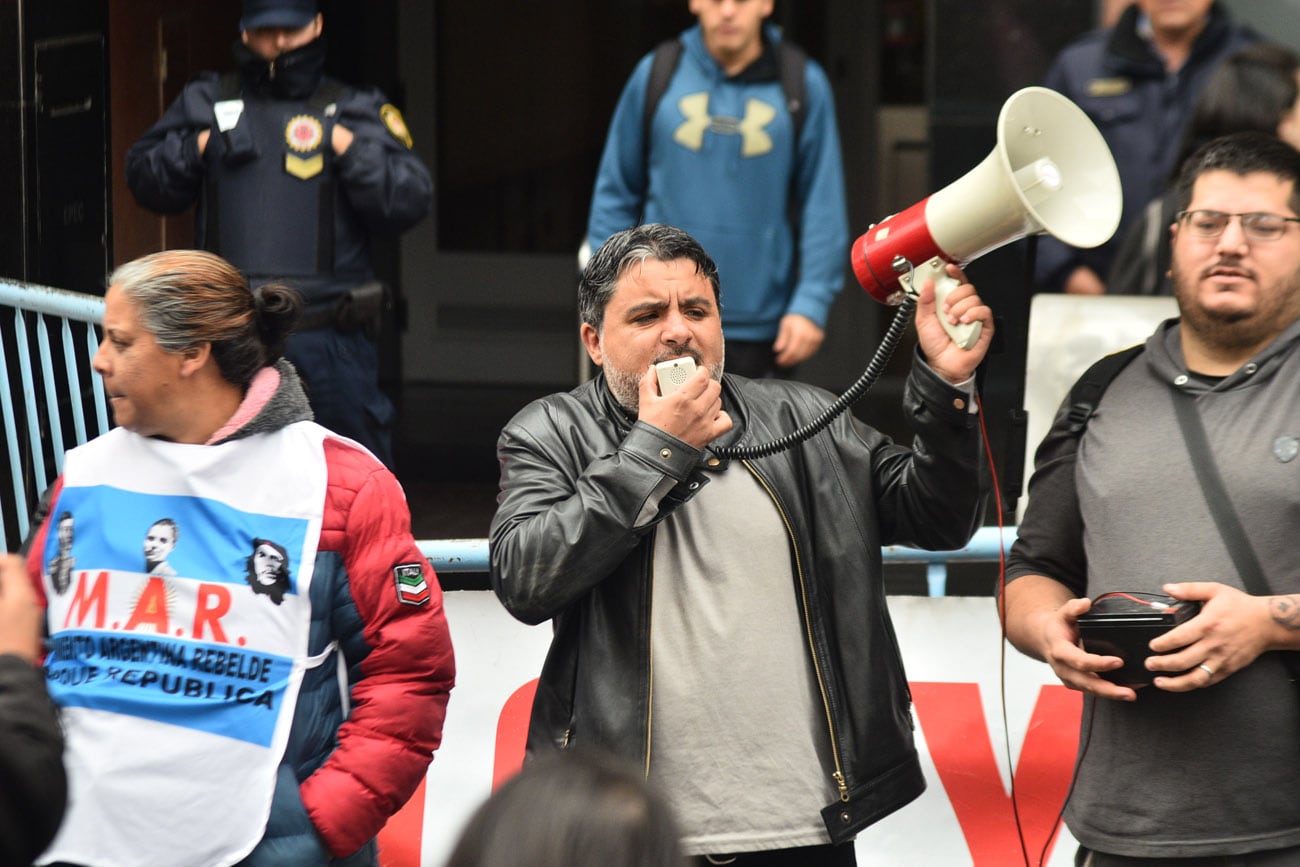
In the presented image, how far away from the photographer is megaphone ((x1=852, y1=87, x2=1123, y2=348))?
322 centimetres

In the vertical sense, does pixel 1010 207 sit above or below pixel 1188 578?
above

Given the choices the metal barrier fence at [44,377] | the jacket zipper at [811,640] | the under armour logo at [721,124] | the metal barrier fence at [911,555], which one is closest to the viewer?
the jacket zipper at [811,640]

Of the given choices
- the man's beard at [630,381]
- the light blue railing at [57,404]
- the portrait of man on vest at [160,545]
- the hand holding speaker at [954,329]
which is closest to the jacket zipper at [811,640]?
the man's beard at [630,381]

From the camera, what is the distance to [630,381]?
3.28m

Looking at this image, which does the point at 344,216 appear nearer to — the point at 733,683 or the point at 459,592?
the point at 459,592

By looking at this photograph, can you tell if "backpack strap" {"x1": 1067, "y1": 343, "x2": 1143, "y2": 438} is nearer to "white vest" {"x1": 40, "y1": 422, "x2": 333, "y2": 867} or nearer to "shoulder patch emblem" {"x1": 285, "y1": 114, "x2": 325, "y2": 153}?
"white vest" {"x1": 40, "y1": 422, "x2": 333, "y2": 867}

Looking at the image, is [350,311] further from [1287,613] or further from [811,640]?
[1287,613]

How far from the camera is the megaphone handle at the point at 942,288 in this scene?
3.16 m

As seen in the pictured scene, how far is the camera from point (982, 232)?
10.6ft

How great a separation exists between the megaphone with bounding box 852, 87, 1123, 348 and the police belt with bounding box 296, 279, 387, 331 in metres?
2.48

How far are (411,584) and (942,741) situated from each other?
1608mm

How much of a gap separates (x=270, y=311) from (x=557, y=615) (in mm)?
826

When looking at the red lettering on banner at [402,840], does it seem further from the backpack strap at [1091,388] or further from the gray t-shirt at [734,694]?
the backpack strap at [1091,388]

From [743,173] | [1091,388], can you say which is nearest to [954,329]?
[1091,388]
